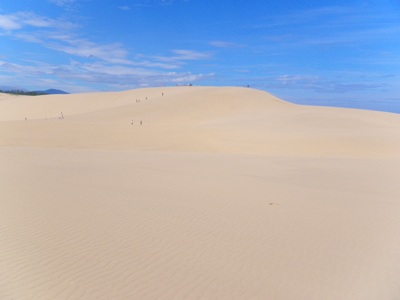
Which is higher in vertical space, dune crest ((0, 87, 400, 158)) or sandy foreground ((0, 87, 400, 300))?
dune crest ((0, 87, 400, 158))

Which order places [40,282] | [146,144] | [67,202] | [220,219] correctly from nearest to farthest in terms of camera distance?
[40,282]
[220,219]
[67,202]
[146,144]

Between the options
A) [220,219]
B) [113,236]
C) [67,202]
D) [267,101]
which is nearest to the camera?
[113,236]

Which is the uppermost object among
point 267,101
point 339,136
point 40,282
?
point 267,101

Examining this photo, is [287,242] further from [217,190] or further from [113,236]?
[217,190]

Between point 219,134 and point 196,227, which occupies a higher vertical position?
point 219,134

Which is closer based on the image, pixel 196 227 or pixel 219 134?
pixel 196 227

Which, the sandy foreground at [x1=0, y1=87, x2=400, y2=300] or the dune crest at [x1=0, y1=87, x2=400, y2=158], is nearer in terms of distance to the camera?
the sandy foreground at [x1=0, y1=87, x2=400, y2=300]

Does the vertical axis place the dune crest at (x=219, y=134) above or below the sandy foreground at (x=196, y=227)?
above

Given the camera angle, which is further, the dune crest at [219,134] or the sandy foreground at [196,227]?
the dune crest at [219,134]

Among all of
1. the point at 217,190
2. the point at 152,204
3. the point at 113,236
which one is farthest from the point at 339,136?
the point at 113,236

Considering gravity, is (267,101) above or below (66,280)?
above

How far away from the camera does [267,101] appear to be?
145 feet

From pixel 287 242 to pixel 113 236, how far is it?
2.52 m

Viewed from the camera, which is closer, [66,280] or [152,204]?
[66,280]
